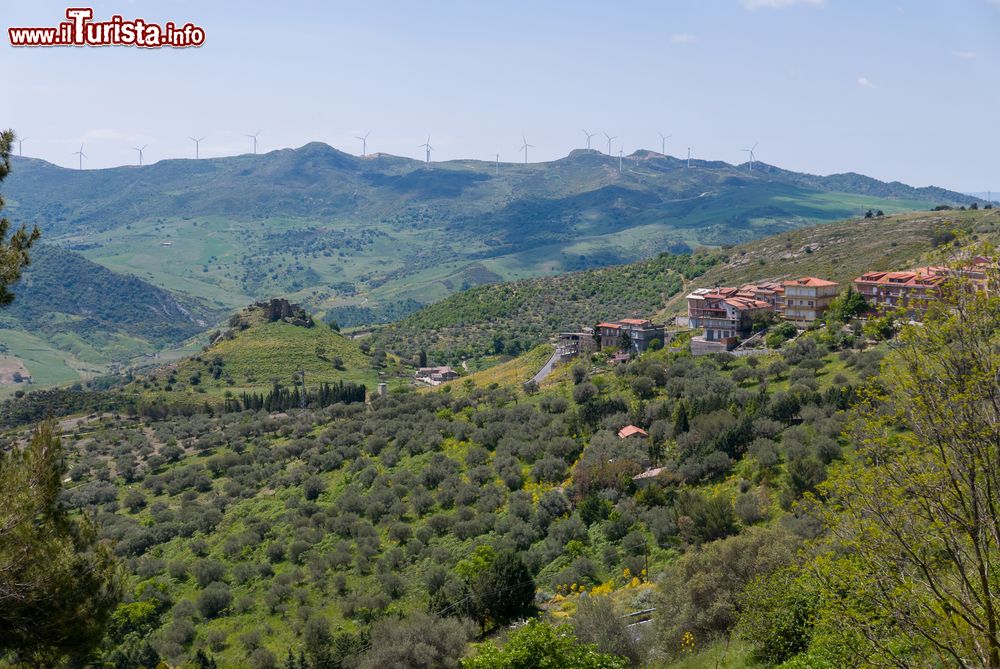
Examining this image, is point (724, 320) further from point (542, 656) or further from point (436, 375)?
point (542, 656)

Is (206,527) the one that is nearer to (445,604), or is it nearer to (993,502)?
(445,604)

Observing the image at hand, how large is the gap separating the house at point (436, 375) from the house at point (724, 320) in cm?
3535

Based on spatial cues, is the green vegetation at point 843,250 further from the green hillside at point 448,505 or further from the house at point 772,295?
the green hillside at point 448,505

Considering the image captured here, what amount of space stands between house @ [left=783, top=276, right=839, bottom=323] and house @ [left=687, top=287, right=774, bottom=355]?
1684 millimetres

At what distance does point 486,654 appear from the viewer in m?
18.1

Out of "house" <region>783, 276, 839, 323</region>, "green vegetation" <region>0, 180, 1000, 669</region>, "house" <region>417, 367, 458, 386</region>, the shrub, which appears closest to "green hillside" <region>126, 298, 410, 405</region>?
"house" <region>417, 367, 458, 386</region>

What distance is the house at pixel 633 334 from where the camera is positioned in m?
68.5

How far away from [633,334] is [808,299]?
46.5 ft

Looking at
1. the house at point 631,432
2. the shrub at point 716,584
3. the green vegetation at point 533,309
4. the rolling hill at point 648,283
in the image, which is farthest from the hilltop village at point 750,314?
the green vegetation at point 533,309

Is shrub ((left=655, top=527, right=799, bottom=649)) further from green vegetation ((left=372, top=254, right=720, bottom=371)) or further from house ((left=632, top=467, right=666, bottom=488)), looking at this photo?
green vegetation ((left=372, top=254, right=720, bottom=371))

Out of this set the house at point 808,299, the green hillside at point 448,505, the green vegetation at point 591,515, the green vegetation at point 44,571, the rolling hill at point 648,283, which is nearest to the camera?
the green vegetation at point 591,515

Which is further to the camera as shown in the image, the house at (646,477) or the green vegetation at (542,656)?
the house at (646,477)

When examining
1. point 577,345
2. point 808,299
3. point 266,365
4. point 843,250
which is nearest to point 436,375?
point 577,345

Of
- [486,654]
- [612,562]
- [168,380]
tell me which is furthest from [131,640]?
[168,380]
